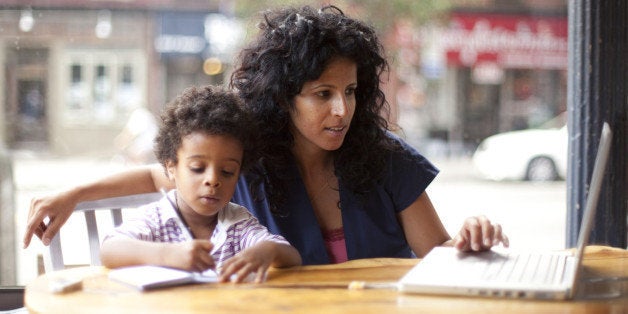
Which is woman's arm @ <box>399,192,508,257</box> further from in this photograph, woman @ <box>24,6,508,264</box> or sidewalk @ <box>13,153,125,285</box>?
sidewalk @ <box>13,153,125,285</box>

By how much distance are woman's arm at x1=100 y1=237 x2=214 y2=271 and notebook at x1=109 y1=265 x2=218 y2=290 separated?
1cm

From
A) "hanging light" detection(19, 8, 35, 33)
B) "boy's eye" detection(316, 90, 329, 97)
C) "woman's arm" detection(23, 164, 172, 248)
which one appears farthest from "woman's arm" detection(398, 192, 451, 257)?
"hanging light" detection(19, 8, 35, 33)

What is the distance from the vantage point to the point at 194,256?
4.45ft

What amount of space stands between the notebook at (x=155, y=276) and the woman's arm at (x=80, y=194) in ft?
1.37

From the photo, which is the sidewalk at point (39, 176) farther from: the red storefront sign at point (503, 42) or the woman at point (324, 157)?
the red storefront sign at point (503, 42)

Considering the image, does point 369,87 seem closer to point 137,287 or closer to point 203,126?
point 203,126

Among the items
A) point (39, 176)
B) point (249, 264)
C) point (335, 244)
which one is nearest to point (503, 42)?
point (39, 176)

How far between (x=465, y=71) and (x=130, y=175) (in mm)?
8549

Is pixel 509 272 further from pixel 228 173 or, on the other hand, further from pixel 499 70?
pixel 499 70

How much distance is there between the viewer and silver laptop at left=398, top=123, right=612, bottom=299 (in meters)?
1.24

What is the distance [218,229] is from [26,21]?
2054 millimetres

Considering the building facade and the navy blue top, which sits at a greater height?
the building facade

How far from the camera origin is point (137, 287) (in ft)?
4.22

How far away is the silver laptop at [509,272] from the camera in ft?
4.07
